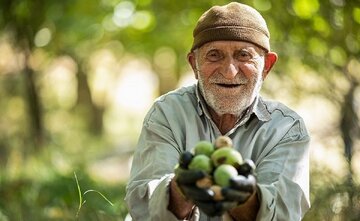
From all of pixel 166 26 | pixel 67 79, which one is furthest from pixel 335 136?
pixel 67 79

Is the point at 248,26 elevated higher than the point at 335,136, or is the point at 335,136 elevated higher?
the point at 248,26

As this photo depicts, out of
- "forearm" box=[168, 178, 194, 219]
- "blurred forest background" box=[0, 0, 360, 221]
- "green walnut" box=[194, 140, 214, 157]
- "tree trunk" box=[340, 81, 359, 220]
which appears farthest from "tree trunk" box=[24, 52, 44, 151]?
"green walnut" box=[194, 140, 214, 157]

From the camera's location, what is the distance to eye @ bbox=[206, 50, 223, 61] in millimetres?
4039

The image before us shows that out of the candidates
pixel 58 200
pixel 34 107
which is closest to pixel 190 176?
pixel 58 200

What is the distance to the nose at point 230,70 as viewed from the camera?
3965 mm

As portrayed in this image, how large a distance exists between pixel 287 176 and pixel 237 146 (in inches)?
13.8

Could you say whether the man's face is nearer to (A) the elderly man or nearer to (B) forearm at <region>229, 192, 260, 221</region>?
(A) the elderly man

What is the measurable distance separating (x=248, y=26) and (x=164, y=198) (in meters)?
0.98

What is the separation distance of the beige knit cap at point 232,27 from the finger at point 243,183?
89 centimetres

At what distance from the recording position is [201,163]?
11.0ft

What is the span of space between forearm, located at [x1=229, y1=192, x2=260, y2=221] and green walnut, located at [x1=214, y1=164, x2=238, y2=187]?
29cm

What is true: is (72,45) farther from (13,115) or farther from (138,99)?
(138,99)

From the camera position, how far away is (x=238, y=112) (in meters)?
4.11

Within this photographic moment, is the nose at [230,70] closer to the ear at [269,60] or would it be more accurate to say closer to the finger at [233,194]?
the ear at [269,60]
